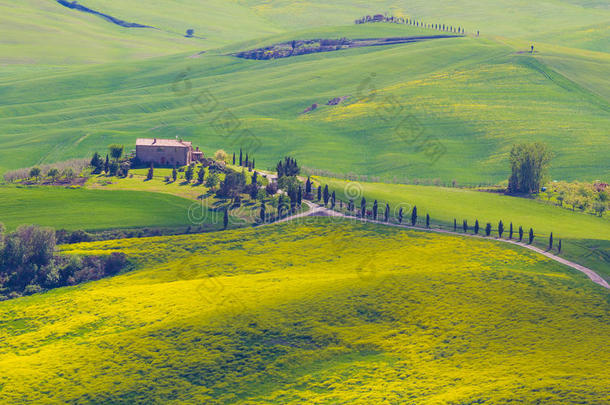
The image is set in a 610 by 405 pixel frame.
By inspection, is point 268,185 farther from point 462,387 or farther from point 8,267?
point 462,387

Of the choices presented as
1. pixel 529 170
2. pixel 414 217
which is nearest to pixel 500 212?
pixel 529 170

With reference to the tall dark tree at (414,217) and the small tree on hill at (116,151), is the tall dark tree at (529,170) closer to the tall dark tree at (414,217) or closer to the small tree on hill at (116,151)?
the tall dark tree at (414,217)

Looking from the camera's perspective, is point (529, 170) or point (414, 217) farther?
point (529, 170)

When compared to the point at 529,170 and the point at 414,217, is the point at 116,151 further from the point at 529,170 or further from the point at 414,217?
the point at 529,170

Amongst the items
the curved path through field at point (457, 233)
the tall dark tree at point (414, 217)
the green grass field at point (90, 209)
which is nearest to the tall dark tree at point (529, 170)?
the curved path through field at point (457, 233)

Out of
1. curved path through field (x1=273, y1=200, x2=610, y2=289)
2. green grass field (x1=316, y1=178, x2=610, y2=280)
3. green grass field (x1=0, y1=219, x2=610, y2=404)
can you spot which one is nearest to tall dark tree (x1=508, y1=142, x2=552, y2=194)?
green grass field (x1=316, y1=178, x2=610, y2=280)
